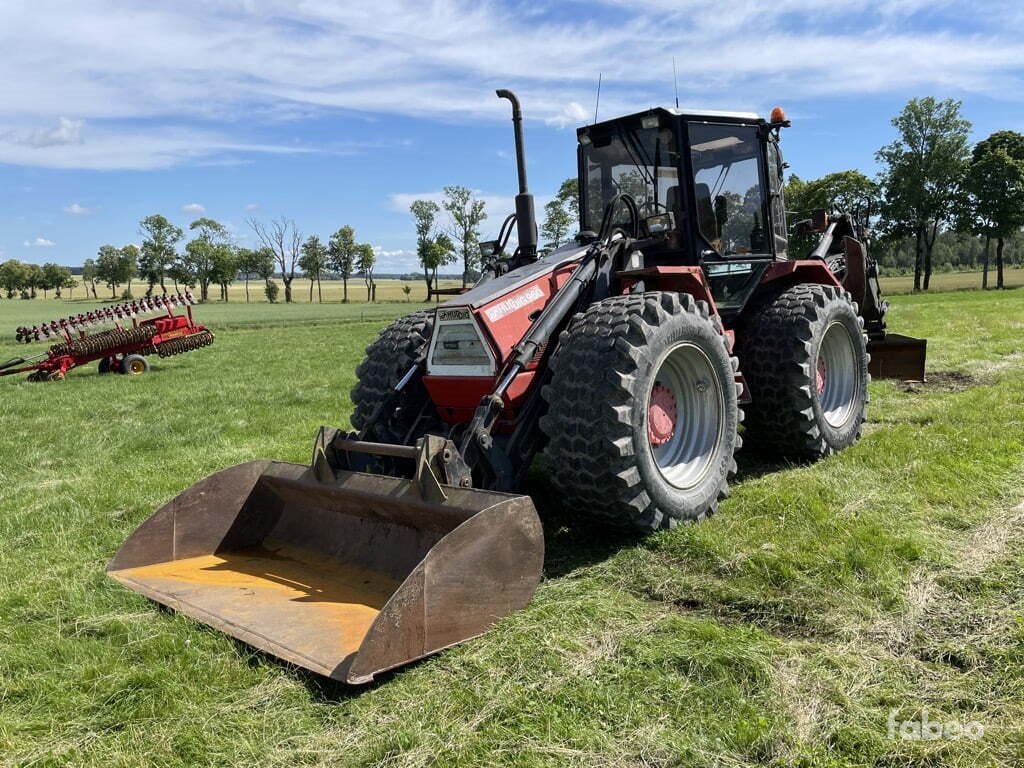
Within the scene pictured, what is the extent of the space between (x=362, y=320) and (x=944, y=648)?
36431 mm

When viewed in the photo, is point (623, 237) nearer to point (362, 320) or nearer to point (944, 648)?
point (944, 648)

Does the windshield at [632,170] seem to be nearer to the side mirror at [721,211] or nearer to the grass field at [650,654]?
the side mirror at [721,211]

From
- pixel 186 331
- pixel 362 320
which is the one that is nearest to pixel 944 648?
pixel 186 331

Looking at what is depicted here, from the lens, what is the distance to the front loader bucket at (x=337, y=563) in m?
3.09

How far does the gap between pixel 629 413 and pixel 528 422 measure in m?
0.65

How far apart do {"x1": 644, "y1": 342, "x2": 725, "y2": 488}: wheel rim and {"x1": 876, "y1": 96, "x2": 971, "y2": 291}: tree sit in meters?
45.8

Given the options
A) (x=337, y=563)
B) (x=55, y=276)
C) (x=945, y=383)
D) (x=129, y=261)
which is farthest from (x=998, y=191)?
(x=55, y=276)

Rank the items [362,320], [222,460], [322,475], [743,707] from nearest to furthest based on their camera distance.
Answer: [743,707] < [322,475] < [222,460] < [362,320]

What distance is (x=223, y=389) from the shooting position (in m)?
12.6

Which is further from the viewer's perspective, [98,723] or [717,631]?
[717,631]

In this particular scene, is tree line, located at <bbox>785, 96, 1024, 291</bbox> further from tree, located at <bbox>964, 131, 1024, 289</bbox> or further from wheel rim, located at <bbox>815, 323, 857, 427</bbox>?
wheel rim, located at <bbox>815, 323, 857, 427</bbox>

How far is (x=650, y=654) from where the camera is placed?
3.12m

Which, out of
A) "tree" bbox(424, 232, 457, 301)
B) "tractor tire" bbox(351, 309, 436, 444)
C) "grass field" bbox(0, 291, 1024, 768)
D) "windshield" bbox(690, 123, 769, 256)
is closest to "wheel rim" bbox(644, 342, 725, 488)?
"grass field" bbox(0, 291, 1024, 768)

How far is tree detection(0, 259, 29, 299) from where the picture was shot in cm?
10550
